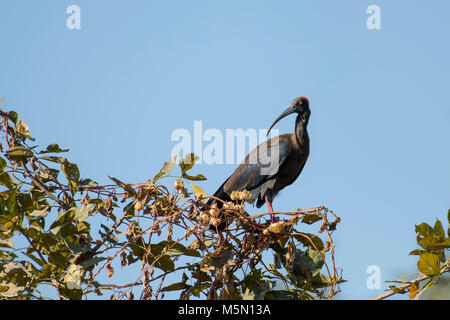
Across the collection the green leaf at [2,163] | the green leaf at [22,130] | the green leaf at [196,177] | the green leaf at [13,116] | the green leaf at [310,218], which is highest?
the green leaf at [13,116]

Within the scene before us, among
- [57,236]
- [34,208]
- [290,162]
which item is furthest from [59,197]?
[290,162]

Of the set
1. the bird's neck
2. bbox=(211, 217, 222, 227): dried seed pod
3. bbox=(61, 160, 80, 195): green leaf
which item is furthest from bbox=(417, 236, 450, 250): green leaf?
the bird's neck

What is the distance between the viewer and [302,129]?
813 centimetres

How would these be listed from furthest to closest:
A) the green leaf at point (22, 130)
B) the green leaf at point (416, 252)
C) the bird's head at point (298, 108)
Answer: the bird's head at point (298, 108) → the green leaf at point (22, 130) → the green leaf at point (416, 252)

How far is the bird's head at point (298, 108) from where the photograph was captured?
27.3 ft

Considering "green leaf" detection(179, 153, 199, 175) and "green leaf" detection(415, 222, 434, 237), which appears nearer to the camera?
"green leaf" detection(415, 222, 434, 237)

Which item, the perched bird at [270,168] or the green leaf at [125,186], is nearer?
the green leaf at [125,186]

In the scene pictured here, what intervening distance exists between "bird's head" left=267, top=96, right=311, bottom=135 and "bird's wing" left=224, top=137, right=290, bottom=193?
0.51 m

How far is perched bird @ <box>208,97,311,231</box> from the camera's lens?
25.0 feet

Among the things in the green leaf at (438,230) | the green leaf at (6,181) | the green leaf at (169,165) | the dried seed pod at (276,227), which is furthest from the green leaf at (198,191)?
the green leaf at (438,230)

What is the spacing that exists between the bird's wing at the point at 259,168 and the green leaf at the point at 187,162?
3013 mm

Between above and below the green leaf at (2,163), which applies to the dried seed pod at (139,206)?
below

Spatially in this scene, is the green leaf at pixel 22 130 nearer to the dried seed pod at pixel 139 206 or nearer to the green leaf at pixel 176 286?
the dried seed pod at pixel 139 206

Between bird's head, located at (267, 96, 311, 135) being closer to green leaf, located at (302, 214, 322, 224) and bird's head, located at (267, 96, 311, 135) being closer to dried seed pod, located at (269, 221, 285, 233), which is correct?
green leaf, located at (302, 214, 322, 224)
